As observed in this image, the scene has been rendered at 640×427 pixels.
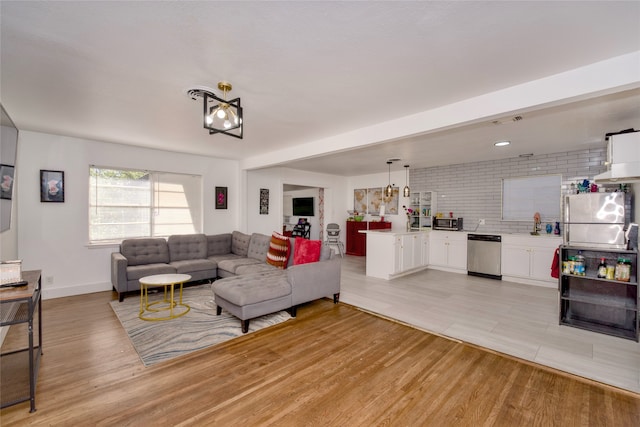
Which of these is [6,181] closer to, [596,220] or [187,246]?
[187,246]

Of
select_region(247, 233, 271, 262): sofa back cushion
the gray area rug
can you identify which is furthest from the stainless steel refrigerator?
select_region(247, 233, 271, 262): sofa back cushion

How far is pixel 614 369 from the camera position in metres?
2.40

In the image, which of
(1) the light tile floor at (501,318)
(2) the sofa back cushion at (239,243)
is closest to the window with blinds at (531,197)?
(1) the light tile floor at (501,318)

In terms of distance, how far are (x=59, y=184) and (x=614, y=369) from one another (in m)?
7.02

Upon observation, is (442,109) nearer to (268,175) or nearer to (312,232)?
(268,175)

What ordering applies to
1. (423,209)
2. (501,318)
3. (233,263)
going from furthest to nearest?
(423,209), (233,263), (501,318)

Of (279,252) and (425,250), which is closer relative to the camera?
(279,252)

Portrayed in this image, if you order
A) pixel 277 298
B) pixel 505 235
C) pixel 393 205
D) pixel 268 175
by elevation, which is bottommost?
pixel 277 298

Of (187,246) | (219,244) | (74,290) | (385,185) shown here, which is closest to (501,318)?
(219,244)

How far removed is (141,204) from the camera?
5102 mm

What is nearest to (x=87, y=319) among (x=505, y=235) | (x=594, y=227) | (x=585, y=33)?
(x=585, y=33)

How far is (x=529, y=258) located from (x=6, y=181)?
742cm

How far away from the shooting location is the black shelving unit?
3.06 m

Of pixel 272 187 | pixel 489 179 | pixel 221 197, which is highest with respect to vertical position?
pixel 489 179
